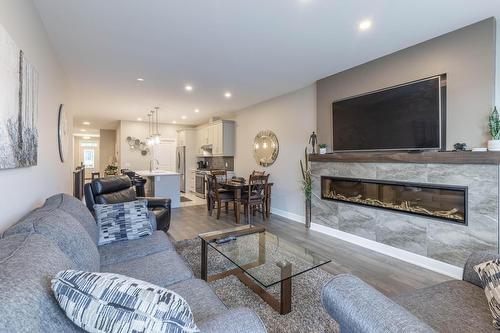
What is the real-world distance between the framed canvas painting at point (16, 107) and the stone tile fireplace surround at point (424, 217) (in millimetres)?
3713

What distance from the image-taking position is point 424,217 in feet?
9.63

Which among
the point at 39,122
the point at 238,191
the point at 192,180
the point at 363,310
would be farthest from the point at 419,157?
the point at 192,180

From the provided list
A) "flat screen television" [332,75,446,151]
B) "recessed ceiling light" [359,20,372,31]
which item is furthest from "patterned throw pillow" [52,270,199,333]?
"flat screen television" [332,75,446,151]

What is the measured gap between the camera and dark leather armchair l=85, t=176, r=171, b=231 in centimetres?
307

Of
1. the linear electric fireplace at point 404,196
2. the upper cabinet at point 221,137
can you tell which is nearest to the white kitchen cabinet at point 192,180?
the upper cabinet at point 221,137

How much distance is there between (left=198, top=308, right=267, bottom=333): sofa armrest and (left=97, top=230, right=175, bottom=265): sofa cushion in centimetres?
128

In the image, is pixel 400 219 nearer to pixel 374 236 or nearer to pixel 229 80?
pixel 374 236

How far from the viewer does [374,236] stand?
3.43 m

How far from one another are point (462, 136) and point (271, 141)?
139 inches

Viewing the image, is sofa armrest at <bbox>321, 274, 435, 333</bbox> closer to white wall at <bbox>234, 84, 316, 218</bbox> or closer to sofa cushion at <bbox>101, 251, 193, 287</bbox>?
sofa cushion at <bbox>101, 251, 193, 287</bbox>

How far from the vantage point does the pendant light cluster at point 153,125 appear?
6533 mm

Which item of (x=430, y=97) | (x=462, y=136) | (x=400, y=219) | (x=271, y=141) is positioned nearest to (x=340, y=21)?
(x=430, y=97)

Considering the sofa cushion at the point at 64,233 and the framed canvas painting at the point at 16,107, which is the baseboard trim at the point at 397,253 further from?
the framed canvas painting at the point at 16,107

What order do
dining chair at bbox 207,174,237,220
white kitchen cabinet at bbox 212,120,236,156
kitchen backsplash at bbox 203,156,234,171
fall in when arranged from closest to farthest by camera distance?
1. dining chair at bbox 207,174,237,220
2. white kitchen cabinet at bbox 212,120,236,156
3. kitchen backsplash at bbox 203,156,234,171
